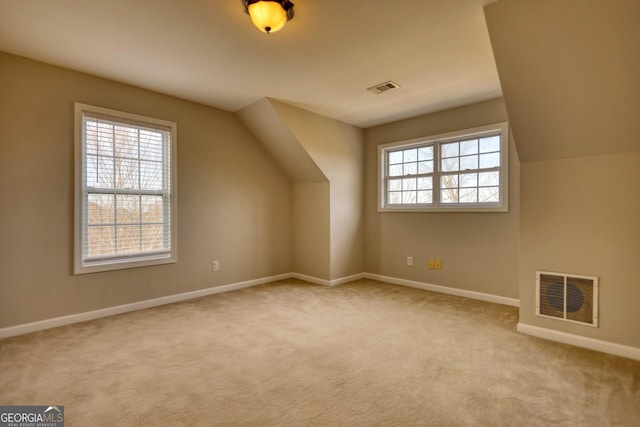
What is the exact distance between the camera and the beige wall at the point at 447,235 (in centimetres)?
363

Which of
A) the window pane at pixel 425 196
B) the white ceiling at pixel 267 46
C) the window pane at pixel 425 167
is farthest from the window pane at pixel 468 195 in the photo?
the white ceiling at pixel 267 46

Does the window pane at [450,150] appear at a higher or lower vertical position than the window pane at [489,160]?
higher

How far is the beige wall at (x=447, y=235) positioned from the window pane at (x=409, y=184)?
388 mm

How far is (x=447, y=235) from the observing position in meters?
4.11

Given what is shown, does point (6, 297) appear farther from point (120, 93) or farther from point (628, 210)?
point (628, 210)

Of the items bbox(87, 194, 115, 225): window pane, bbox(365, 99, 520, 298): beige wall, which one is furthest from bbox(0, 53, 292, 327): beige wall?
bbox(365, 99, 520, 298): beige wall

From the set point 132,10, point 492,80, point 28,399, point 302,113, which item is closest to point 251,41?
point 132,10

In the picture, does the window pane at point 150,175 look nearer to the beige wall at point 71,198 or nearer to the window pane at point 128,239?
the beige wall at point 71,198

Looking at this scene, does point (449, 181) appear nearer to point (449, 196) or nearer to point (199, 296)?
point (449, 196)

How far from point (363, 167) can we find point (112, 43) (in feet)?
11.5

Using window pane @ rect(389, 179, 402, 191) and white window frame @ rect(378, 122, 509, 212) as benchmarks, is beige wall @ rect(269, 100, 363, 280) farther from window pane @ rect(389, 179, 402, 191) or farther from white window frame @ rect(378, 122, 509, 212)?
window pane @ rect(389, 179, 402, 191)

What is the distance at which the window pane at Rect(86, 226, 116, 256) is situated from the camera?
3162 mm

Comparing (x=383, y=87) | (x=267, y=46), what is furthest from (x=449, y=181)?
(x=267, y=46)

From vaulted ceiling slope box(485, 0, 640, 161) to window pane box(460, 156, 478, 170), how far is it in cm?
128
